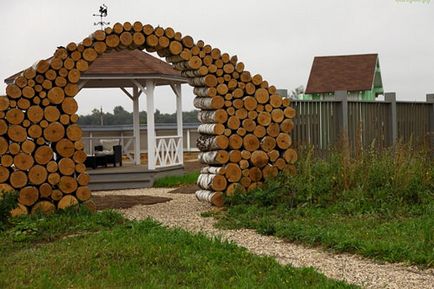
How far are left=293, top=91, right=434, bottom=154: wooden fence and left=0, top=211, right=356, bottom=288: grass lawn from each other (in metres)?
5.06

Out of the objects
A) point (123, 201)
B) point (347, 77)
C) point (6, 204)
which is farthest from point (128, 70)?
point (347, 77)

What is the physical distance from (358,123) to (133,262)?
862cm

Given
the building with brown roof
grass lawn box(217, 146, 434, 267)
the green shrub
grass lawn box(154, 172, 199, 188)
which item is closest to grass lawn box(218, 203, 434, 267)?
grass lawn box(217, 146, 434, 267)

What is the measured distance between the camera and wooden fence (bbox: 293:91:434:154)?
13.7m

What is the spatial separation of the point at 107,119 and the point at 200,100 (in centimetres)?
3488

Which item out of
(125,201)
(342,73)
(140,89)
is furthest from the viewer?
(342,73)

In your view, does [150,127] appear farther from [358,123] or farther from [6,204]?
[6,204]

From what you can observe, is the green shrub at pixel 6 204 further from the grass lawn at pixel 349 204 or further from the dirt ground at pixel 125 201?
the dirt ground at pixel 125 201

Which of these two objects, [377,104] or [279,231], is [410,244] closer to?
[279,231]

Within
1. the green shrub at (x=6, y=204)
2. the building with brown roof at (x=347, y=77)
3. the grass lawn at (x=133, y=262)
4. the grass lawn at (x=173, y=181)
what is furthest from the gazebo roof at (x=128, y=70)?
the building with brown roof at (x=347, y=77)

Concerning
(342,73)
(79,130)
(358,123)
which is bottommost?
(79,130)

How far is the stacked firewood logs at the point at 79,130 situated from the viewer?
11.0 m

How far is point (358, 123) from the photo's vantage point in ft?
48.2

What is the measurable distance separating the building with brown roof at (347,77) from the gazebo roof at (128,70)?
18.1 meters
